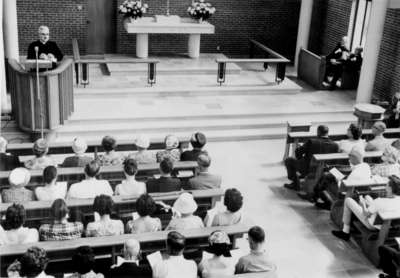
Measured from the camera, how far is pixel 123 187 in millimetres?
6438

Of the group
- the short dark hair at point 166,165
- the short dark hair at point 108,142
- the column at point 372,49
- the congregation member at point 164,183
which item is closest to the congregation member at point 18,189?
the short dark hair at point 108,142

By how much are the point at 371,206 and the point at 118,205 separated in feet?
10.1

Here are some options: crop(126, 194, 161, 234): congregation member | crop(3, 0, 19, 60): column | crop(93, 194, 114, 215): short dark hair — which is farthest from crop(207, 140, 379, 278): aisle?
crop(3, 0, 19, 60): column

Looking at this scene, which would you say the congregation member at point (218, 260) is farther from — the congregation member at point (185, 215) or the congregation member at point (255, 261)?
the congregation member at point (185, 215)

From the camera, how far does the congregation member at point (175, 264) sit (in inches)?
187

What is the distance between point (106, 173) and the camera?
23.6 feet

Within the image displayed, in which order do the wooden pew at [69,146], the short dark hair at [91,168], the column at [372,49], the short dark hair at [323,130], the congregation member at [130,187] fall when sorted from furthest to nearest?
the column at [372,49] → the short dark hair at [323,130] → the wooden pew at [69,146] → the congregation member at [130,187] → the short dark hair at [91,168]

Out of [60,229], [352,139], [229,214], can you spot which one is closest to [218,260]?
[229,214]

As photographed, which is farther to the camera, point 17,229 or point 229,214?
point 229,214

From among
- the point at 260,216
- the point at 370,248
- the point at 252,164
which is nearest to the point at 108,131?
the point at 252,164

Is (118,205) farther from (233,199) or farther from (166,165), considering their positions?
(233,199)

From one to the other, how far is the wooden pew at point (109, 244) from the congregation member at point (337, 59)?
28.9 ft

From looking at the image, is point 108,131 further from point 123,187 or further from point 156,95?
point 123,187

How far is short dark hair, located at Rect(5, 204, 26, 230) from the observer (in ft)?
16.5
